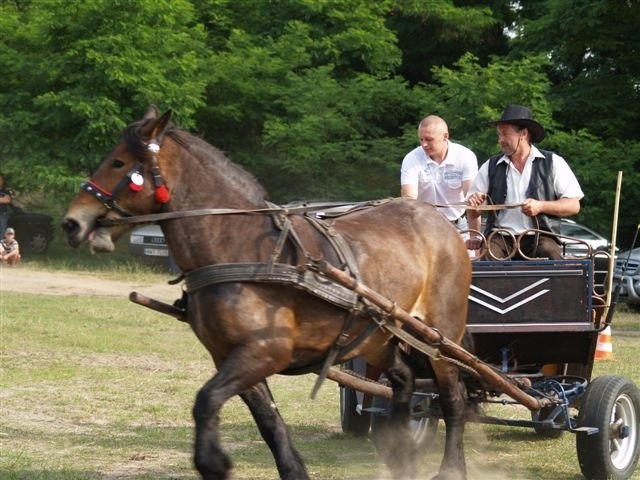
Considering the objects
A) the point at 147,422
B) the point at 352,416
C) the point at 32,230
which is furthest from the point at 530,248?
the point at 32,230

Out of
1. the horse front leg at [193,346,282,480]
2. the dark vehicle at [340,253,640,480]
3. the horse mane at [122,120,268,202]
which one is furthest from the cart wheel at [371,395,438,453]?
the horse mane at [122,120,268,202]

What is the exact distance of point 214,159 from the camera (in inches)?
231

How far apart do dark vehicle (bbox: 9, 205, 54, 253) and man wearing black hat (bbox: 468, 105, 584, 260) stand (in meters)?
19.1

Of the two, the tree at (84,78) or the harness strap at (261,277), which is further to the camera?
the tree at (84,78)

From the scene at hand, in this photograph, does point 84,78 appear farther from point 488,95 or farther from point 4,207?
point 488,95

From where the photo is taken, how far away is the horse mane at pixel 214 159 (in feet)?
19.0

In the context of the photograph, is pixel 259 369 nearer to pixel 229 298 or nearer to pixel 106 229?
pixel 229 298

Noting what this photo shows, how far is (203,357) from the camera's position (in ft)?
40.3

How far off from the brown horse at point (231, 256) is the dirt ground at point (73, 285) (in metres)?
11.6

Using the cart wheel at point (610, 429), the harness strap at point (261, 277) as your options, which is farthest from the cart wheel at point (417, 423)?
the harness strap at point (261, 277)

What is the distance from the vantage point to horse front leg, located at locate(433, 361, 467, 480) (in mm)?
6641

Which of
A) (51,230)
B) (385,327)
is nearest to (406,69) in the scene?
(51,230)

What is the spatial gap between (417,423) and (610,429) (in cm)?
158

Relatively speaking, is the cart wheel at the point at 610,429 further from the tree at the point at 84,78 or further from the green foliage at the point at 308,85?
the tree at the point at 84,78
